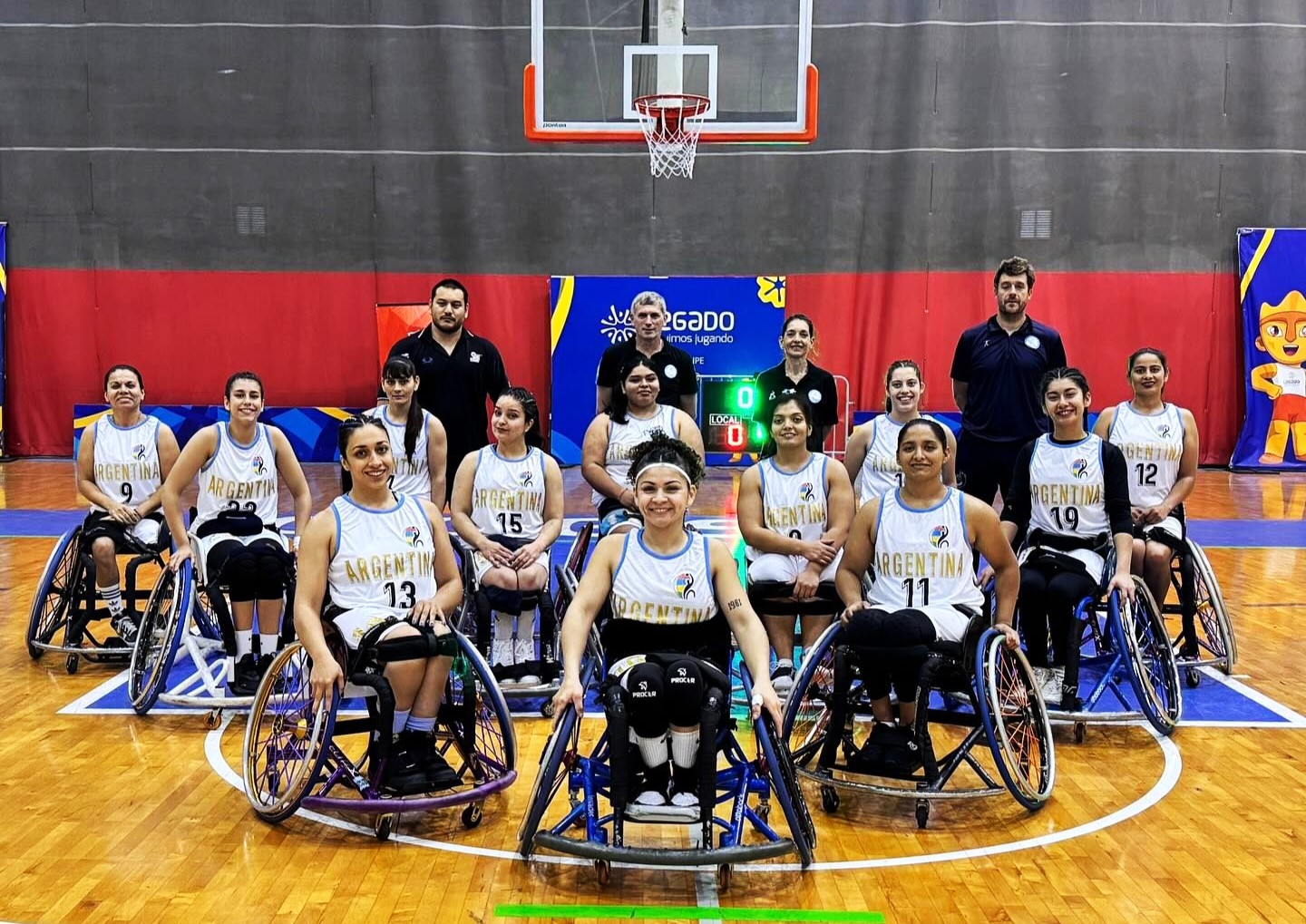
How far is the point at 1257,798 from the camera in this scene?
12.7 feet

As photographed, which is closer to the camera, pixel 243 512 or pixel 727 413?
pixel 243 512

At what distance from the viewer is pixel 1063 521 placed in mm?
4680

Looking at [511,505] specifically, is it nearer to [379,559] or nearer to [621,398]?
[621,398]

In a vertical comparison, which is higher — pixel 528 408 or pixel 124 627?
pixel 528 408

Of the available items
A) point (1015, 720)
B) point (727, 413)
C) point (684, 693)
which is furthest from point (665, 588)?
point (727, 413)

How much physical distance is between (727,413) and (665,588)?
341 inches

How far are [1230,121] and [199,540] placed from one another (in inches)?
446

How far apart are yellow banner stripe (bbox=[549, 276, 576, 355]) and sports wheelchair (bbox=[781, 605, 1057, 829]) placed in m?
8.79

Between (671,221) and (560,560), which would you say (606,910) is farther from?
(671,221)

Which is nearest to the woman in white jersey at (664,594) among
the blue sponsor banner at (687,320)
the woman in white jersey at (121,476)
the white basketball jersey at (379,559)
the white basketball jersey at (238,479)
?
the white basketball jersey at (379,559)

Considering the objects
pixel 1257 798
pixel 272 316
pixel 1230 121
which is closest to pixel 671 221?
pixel 272 316

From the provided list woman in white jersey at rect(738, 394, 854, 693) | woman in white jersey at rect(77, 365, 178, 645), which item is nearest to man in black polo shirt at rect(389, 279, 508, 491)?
woman in white jersey at rect(77, 365, 178, 645)

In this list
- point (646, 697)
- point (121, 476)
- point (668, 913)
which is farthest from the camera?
point (121, 476)

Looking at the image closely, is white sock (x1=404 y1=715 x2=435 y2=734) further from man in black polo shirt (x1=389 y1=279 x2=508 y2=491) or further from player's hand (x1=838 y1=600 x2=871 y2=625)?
man in black polo shirt (x1=389 y1=279 x2=508 y2=491)
